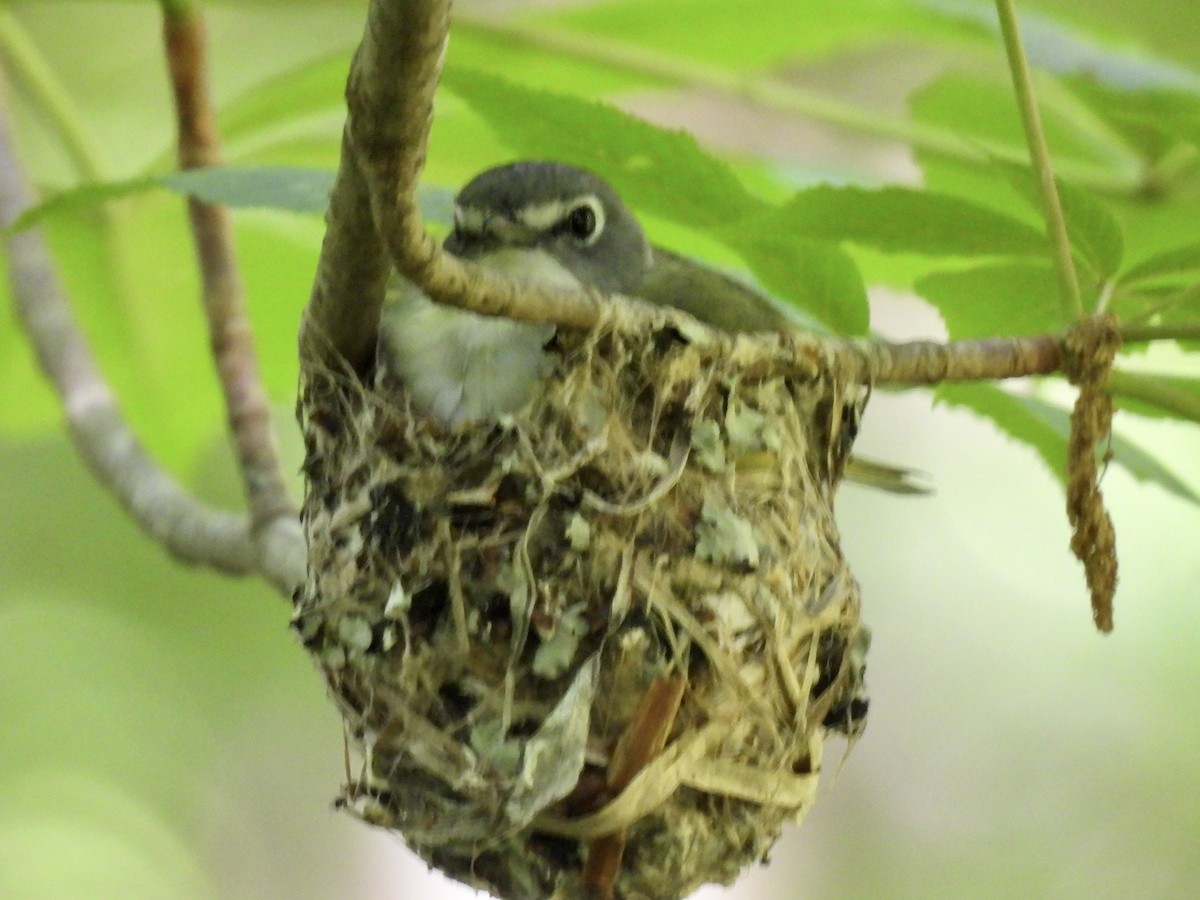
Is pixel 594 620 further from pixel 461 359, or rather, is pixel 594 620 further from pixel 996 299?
pixel 996 299

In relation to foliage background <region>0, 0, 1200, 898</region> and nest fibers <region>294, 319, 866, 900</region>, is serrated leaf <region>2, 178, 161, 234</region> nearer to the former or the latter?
nest fibers <region>294, 319, 866, 900</region>

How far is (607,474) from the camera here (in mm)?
1500

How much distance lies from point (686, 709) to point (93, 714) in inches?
139

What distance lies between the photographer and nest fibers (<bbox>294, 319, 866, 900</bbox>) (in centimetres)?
138

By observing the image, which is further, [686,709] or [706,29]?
[706,29]

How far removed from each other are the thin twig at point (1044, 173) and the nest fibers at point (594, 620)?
29 cm

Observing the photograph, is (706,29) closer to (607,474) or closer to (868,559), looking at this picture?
(607,474)

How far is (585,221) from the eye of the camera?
6.23 feet

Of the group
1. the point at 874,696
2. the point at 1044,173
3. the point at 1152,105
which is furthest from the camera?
the point at 874,696

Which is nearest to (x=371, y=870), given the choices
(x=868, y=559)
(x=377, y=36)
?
(x=868, y=559)

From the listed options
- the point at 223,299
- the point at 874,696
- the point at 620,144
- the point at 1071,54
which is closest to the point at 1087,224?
the point at 620,144

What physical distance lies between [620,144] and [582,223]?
0.54 meters

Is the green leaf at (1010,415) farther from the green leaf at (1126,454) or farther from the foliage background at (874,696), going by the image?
the foliage background at (874,696)

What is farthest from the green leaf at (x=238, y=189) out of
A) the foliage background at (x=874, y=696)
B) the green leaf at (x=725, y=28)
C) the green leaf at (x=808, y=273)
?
the foliage background at (x=874, y=696)
